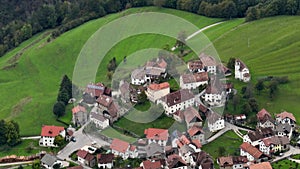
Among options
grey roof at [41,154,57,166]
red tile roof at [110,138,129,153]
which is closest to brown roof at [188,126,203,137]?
red tile roof at [110,138,129,153]

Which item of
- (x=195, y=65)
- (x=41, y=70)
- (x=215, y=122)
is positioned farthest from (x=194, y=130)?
(x=41, y=70)

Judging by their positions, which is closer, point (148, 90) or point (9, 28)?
point (148, 90)

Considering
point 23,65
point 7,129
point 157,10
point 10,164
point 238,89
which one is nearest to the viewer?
point 10,164

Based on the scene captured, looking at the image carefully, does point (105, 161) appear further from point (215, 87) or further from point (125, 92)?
point (215, 87)

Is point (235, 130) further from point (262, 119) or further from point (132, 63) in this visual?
point (132, 63)

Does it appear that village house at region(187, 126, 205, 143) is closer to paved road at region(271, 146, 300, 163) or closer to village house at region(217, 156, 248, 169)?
village house at region(217, 156, 248, 169)

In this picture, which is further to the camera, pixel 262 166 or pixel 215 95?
pixel 215 95

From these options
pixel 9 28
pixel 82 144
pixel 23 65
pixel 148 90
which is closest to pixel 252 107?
pixel 148 90
